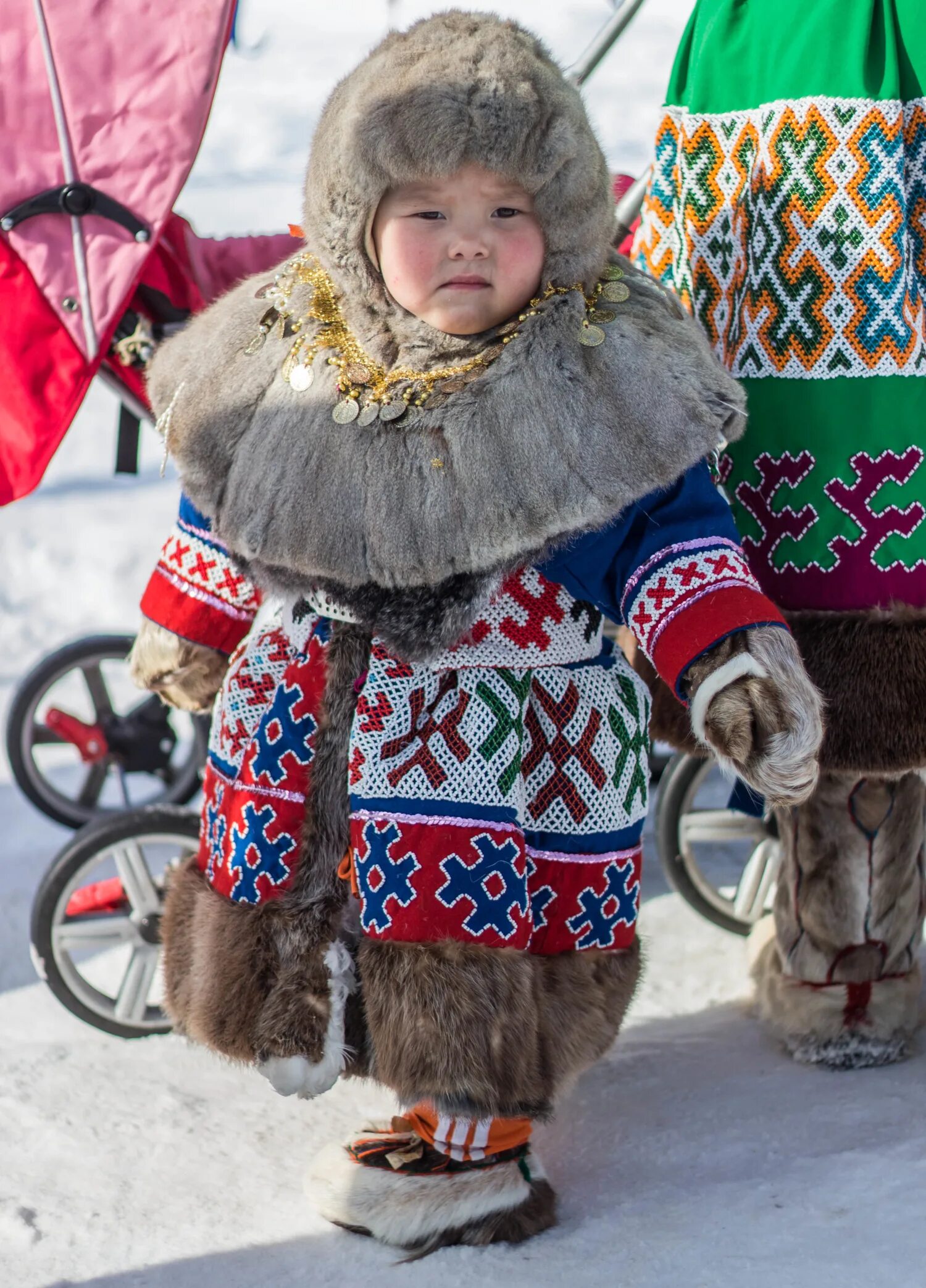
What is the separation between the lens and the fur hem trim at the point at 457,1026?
1.51 meters

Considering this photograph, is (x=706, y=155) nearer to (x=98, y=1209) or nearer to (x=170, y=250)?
(x=170, y=250)

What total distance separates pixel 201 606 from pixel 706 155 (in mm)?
858

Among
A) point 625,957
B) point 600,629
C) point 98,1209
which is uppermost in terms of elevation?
point 600,629

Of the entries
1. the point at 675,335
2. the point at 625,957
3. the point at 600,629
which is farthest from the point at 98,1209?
the point at 675,335

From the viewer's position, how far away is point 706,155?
5.89ft

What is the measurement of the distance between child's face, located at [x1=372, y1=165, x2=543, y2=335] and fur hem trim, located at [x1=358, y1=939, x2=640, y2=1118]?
2.26 feet

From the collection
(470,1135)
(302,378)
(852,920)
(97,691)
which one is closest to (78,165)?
(302,378)

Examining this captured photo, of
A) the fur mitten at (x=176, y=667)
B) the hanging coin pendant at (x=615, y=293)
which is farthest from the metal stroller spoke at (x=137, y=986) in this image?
the hanging coin pendant at (x=615, y=293)

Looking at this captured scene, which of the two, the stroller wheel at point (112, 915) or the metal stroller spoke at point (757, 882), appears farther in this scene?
the metal stroller spoke at point (757, 882)

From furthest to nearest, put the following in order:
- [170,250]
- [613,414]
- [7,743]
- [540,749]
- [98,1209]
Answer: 1. [7,743]
2. [170,250]
3. [98,1209]
4. [540,749]
5. [613,414]

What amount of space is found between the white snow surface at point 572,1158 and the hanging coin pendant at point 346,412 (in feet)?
1.77

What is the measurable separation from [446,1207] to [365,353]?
0.97 metres

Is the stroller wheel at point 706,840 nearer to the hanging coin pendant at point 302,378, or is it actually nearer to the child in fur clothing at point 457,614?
the child in fur clothing at point 457,614

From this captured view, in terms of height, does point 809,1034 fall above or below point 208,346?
below
